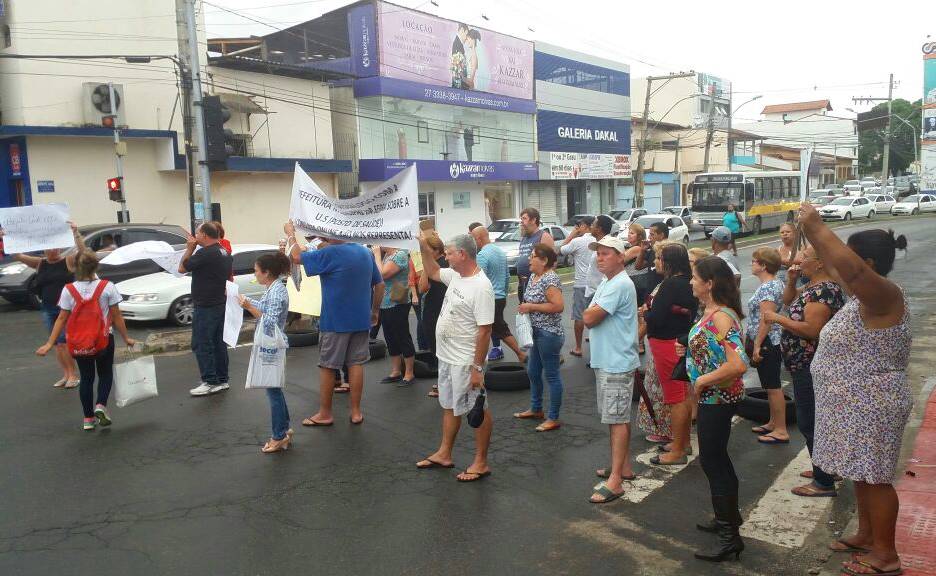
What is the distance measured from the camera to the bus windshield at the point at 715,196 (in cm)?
3556

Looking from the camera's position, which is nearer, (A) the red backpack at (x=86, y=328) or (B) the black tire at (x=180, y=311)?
(A) the red backpack at (x=86, y=328)

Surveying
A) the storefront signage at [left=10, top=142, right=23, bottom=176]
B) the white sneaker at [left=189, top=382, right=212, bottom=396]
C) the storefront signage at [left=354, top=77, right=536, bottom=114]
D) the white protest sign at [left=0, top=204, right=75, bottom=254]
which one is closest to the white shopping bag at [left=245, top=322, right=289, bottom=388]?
the white sneaker at [left=189, top=382, right=212, bottom=396]

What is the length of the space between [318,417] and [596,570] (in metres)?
3.47

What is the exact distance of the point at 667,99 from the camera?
64.5 metres

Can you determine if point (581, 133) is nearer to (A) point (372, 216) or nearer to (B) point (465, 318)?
(A) point (372, 216)

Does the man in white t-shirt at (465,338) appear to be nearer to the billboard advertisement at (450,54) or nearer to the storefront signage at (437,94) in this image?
the storefront signage at (437,94)

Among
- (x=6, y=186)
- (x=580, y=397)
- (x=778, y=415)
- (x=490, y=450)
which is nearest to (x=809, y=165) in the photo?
(x=778, y=415)

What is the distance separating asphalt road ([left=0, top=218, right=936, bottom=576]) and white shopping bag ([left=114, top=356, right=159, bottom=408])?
245mm

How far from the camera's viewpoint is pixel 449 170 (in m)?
34.1

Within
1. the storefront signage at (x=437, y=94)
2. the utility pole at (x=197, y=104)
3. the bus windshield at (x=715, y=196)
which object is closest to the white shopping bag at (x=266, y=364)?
the utility pole at (x=197, y=104)

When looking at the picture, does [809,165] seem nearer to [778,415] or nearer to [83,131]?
[778,415]

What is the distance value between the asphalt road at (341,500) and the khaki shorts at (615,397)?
568mm

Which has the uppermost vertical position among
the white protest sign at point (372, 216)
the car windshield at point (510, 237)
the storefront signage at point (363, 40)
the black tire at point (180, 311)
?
the storefront signage at point (363, 40)

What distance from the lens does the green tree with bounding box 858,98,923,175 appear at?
89.3 meters
